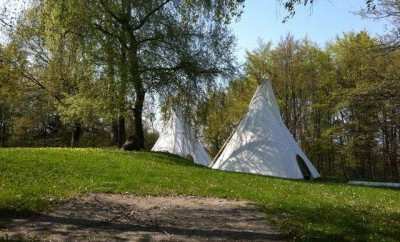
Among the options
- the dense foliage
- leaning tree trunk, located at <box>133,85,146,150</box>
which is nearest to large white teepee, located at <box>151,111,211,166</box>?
the dense foliage

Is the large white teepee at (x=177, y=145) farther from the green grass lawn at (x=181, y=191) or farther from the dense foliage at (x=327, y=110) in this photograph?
the green grass lawn at (x=181, y=191)

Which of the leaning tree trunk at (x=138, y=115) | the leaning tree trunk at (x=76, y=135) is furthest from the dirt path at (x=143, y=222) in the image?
the leaning tree trunk at (x=76, y=135)

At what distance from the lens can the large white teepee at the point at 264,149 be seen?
27547mm

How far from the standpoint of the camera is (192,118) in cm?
2548

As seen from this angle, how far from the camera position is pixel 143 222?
9.37m

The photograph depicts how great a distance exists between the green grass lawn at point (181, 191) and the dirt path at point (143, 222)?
54 centimetres

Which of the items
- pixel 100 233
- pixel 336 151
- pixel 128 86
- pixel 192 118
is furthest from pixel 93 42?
pixel 336 151

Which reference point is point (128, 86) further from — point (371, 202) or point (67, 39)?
point (371, 202)

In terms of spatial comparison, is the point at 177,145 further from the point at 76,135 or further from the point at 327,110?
the point at 327,110

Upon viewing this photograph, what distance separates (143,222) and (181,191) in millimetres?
4201

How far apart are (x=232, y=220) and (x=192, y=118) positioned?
51.2 feet

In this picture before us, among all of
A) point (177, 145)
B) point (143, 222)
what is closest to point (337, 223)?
point (143, 222)

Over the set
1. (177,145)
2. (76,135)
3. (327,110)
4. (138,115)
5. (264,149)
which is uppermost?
(327,110)

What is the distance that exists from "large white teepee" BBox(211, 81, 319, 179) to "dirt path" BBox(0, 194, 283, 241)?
15.8 meters
